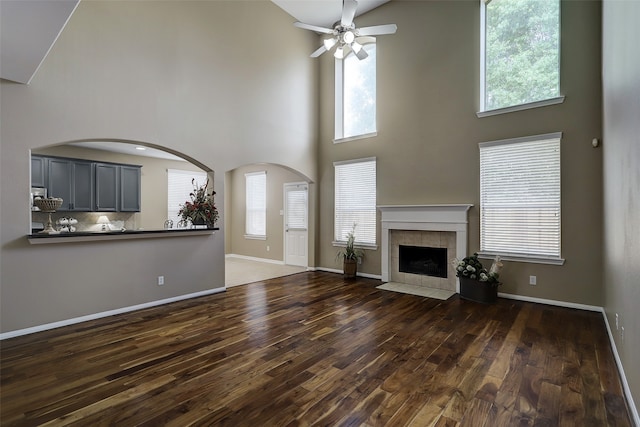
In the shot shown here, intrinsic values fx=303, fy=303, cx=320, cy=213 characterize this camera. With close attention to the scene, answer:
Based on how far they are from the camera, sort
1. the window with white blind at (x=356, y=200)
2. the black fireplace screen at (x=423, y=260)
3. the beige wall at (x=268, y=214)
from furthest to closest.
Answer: the beige wall at (x=268, y=214) → the window with white blind at (x=356, y=200) → the black fireplace screen at (x=423, y=260)

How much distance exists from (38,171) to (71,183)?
0.59 meters

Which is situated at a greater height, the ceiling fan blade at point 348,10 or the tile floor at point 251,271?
the ceiling fan blade at point 348,10

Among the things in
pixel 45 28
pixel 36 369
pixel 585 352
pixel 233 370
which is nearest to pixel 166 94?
pixel 45 28

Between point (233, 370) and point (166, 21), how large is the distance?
16.0 feet

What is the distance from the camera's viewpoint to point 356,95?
6.80 m

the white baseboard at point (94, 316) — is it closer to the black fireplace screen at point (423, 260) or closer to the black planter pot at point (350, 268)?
the black planter pot at point (350, 268)

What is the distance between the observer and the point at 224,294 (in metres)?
5.06

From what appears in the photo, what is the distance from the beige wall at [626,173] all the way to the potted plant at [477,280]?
1.64 metres

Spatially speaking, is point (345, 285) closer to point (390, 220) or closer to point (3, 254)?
point (390, 220)

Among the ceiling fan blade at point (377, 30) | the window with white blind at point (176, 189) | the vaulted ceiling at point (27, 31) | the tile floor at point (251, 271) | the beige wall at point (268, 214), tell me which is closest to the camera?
the vaulted ceiling at point (27, 31)

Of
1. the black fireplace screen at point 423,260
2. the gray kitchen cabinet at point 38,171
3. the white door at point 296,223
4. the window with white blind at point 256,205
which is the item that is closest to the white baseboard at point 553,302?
the black fireplace screen at point 423,260

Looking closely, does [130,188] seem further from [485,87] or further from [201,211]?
[485,87]

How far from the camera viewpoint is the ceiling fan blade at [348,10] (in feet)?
12.2

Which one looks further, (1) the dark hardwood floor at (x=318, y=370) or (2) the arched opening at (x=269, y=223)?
(2) the arched opening at (x=269, y=223)
